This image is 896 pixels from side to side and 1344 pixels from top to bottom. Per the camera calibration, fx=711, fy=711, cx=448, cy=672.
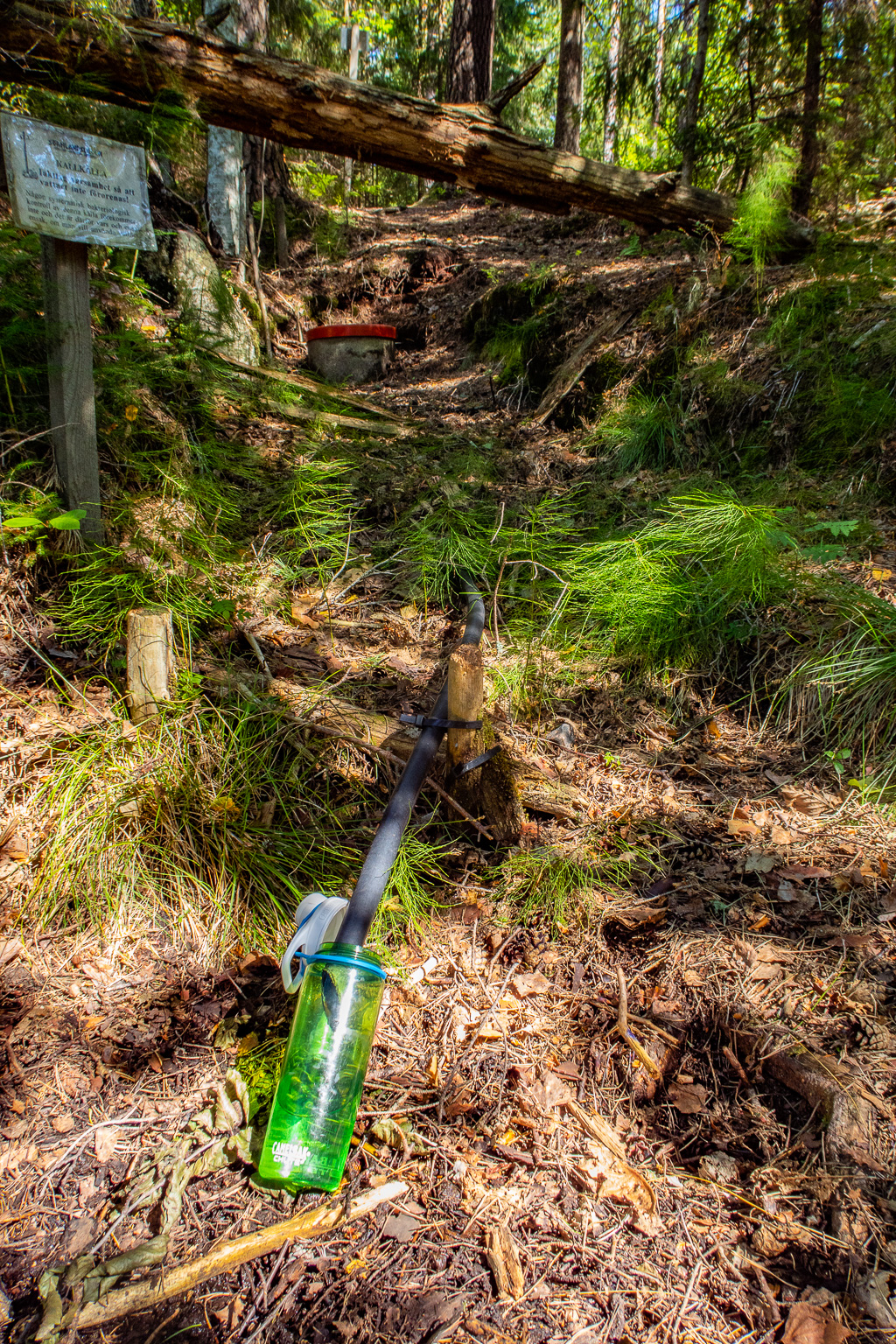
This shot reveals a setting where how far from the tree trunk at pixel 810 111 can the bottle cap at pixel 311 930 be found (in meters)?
5.49

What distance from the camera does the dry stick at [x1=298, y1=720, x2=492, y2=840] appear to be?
233 cm

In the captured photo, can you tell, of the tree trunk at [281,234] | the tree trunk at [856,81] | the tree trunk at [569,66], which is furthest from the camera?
the tree trunk at [569,66]

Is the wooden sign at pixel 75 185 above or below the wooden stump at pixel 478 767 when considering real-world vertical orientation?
above

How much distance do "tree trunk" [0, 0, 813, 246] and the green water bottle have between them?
12.5 feet

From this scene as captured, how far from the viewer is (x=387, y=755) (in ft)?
8.05

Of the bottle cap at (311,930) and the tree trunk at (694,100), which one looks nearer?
the bottle cap at (311,930)

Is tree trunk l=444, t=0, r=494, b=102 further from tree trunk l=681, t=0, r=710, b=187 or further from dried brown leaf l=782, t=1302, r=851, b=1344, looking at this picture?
dried brown leaf l=782, t=1302, r=851, b=1344

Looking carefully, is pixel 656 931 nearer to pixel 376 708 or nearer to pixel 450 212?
pixel 376 708

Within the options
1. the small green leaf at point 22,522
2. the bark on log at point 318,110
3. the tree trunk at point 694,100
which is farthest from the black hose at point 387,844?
the tree trunk at point 694,100

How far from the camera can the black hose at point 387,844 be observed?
1.63 metres

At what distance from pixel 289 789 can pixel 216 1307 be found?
132cm

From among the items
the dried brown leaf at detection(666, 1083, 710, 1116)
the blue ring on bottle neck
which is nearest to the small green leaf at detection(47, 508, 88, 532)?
the blue ring on bottle neck

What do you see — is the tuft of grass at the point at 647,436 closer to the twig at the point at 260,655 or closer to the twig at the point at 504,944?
the twig at the point at 260,655

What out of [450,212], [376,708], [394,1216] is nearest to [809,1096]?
[394,1216]
